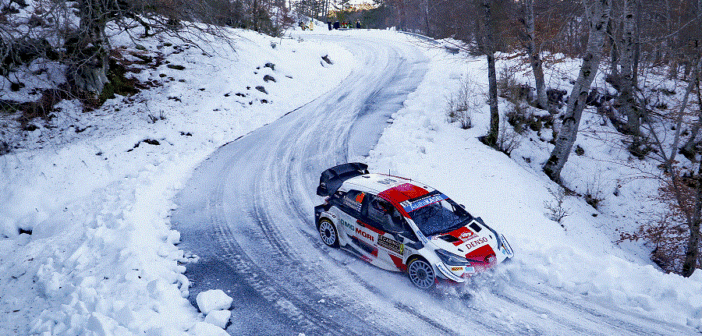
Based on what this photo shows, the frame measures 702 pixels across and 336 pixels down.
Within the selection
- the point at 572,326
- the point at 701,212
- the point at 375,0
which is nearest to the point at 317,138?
the point at 572,326

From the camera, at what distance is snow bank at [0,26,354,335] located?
5879mm

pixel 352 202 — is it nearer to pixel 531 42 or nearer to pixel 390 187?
pixel 390 187

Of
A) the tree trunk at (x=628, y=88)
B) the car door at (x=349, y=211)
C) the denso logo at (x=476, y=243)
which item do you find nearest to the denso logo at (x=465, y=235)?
the denso logo at (x=476, y=243)

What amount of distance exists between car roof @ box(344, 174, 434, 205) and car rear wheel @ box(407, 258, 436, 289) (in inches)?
45.2

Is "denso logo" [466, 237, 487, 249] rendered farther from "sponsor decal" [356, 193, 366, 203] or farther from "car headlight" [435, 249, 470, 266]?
"sponsor decal" [356, 193, 366, 203]

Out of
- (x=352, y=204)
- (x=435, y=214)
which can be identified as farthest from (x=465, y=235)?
(x=352, y=204)

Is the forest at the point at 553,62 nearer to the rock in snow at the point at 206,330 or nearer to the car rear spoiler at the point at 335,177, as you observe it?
the car rear spoiler at the point at 335,177

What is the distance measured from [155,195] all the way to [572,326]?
388 inches

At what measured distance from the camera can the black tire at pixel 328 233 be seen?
25.1 feet

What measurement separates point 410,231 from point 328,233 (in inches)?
82.4

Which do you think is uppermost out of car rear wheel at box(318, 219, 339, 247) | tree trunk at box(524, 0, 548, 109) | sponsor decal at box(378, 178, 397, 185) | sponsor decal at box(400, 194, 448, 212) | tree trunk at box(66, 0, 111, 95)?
tree trunk at box(524, 0, 548, 109)

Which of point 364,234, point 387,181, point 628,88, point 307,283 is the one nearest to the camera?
point 307,283

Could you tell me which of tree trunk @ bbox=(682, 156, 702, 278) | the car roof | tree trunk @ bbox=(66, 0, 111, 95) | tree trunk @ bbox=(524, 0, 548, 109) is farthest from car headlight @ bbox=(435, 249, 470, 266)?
tree trunk @ bbox=(66, 0, 111, 95)

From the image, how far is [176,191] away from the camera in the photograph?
10383 millimetres
